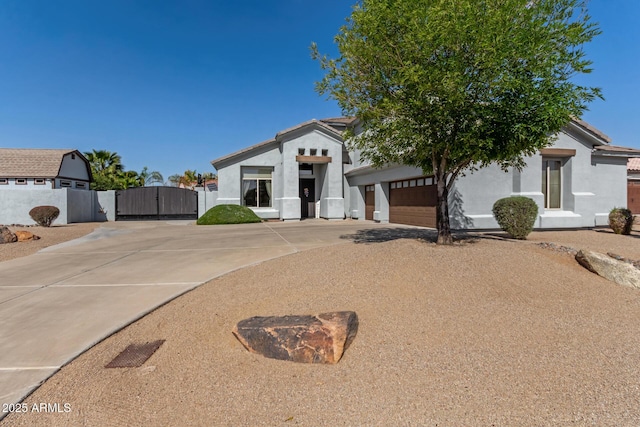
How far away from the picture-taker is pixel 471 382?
305cm

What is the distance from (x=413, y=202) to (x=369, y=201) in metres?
4.88

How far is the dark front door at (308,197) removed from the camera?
78.7 feet

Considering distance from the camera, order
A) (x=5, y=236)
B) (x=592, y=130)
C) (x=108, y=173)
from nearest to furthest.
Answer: (x=5, y=236), (x=592, y=130), (x=108, y=173)

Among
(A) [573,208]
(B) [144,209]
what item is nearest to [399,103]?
(A) [573,208]

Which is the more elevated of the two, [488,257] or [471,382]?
[488,257]

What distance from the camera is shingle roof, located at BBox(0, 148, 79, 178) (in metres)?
26.6

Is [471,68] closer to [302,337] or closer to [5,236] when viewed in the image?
[302,337]

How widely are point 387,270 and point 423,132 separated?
326cm

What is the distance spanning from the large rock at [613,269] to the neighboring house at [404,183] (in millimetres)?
Answer: 5296

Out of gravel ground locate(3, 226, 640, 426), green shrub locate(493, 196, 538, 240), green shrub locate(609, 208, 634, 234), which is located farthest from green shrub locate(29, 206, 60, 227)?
green shrub locate(609, 208, 634, 234)

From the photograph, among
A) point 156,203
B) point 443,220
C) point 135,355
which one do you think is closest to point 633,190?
point 443,220

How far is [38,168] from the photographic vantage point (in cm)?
2711

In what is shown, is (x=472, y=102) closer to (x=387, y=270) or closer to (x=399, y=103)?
(x=399, y=103)

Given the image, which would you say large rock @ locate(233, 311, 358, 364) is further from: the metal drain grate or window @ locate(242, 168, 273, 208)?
window @ locate(242, 168, 273, 208)
